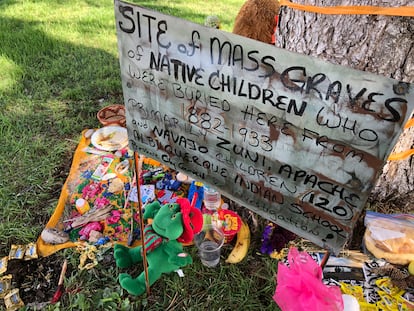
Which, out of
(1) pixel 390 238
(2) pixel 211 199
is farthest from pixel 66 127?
(1) pixel 390 238

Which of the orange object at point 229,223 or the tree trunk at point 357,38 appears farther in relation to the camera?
the orange object at point 229,223

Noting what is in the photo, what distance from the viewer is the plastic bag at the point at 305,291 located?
153 centimetres

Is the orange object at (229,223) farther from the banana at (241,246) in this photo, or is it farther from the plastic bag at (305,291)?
the plastic bag at (305,291)

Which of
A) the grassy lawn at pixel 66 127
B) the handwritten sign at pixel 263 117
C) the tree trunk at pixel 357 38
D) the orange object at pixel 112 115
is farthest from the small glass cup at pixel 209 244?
the orange object at pixel 112 115

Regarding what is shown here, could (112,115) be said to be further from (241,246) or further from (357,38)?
(357,38)

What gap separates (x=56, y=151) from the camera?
9.08 feet

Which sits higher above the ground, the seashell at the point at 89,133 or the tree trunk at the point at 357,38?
the tree trunk at the point at 357,38

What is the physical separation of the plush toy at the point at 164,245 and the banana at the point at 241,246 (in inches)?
9.2

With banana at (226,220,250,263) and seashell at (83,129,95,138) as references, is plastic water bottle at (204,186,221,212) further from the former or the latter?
seashell at (83,129,95,138)

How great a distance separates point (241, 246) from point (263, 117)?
107 centimetres

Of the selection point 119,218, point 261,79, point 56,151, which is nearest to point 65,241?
point 119,218

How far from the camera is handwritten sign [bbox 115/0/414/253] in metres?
1.03

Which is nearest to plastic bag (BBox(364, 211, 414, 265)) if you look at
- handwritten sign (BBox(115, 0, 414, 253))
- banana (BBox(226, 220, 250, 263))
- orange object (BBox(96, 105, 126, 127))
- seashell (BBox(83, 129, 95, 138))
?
banana (BBox(226, 220, 250, 263))

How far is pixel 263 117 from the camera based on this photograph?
1207mm
